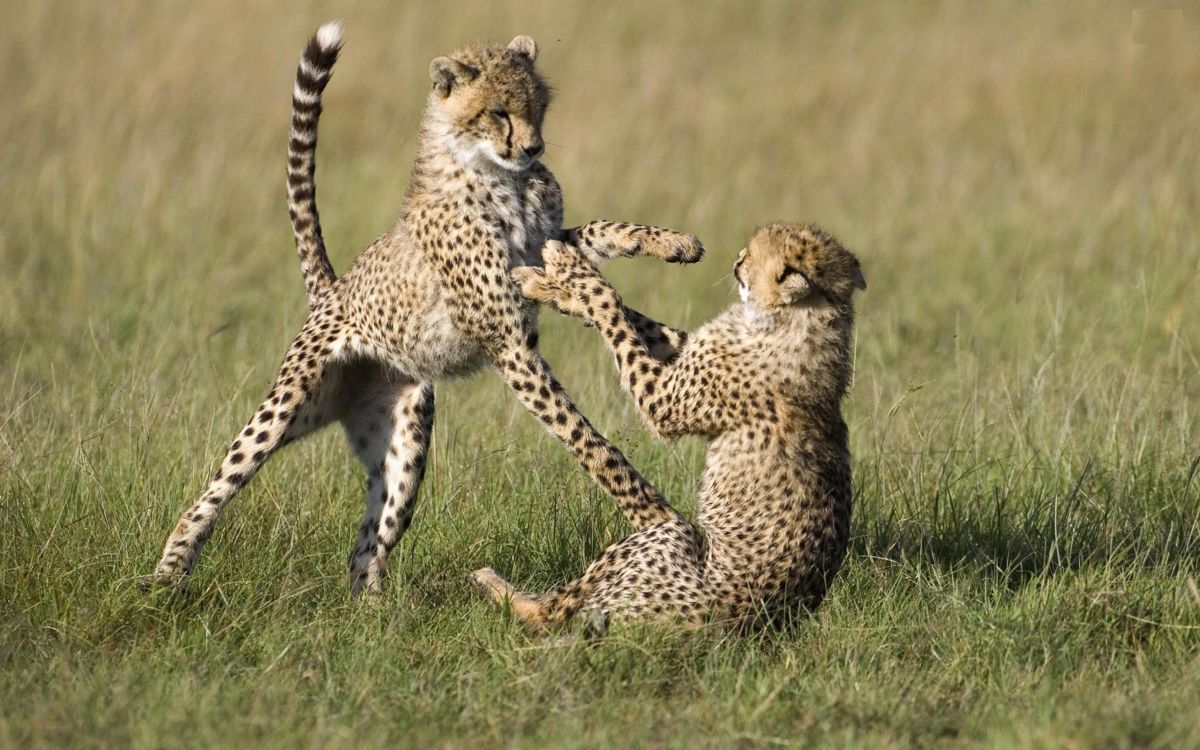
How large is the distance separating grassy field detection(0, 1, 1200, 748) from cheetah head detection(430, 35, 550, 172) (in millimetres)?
1163

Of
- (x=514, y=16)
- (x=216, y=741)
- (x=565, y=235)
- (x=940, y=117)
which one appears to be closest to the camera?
(x=216, y=741)

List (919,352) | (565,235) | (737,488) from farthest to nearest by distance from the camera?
(919,352) → (565,235) → (737,488)

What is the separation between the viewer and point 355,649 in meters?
4.51

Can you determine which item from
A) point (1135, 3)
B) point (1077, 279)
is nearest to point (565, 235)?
point (1077, 279)

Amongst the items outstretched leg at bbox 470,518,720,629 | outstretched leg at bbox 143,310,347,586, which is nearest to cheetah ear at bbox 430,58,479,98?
outstretched leg at bbox 143,310,347,586

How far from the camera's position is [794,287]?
465 cm

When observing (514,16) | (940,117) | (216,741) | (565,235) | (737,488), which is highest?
(514,16)

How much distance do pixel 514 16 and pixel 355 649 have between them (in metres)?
8.50

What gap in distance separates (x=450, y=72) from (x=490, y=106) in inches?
7.7

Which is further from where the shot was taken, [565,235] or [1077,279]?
[1077,279]

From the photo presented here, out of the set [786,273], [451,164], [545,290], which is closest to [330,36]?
[451,164]

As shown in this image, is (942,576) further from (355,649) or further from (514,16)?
(514,16)

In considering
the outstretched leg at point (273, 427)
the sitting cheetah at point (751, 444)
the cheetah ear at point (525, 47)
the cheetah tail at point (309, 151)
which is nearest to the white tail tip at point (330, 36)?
the cheetah tail at point (309, 151)

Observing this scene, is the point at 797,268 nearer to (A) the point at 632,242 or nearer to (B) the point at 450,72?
(A) the point at 632,242
